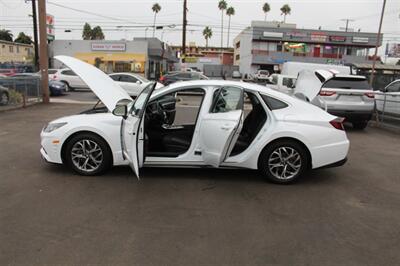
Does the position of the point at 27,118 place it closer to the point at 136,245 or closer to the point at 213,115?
the point at 213,115

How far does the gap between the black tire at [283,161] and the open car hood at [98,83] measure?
8.17 feet

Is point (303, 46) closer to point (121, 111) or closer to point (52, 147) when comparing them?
point (121, 111)

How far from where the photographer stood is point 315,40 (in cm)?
6788

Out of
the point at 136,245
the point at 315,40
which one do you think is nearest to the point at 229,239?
A: the point at 136,245

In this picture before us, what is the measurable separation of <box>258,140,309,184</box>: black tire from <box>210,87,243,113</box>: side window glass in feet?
2.69

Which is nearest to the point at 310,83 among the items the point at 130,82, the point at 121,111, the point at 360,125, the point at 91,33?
the point at 121,111

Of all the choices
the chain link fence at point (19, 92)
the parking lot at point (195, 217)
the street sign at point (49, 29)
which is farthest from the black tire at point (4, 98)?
the street sign at point (49, 29)

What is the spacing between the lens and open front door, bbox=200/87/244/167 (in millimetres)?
5086

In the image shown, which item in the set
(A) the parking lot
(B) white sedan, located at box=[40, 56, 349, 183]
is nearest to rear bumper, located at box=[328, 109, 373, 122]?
(A) the parking lot

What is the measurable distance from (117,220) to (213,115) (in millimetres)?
2000

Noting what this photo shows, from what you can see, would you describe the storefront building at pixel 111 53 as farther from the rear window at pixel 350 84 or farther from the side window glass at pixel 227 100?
the side window glass at pixel 227 100

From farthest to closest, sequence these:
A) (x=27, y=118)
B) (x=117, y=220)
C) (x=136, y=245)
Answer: (x=27, y=118)
(x=117, y=220)
(x=136, y=245)

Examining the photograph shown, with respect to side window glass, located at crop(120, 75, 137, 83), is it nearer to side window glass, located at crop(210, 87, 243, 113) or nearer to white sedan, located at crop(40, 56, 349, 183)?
white sedan, located at crop(40, 56, 349, 183)

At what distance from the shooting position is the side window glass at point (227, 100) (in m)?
5.30
